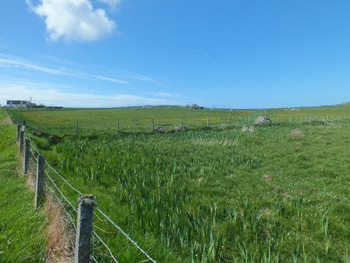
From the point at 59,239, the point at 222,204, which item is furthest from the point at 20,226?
the point at 222,204

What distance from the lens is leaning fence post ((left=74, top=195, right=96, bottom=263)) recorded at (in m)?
2.22

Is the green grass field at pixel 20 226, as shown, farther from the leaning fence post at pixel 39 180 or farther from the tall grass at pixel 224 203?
the tall grass at pixel 224 203

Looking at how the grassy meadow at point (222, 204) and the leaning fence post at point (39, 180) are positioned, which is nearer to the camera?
the grassy meadow at point (222, 204)

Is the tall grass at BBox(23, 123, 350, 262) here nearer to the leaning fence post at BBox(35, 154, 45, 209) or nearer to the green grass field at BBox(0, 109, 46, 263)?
the leaning fence post at BBox(35, 154, 45, 209)

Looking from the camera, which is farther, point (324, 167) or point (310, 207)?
point (324, 167)

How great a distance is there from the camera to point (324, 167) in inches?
341

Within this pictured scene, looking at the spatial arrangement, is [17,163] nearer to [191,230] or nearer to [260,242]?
[191,230]

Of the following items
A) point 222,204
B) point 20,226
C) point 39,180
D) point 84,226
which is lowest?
point 222,204

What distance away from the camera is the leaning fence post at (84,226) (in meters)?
2.22

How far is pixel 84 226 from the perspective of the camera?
2.26m

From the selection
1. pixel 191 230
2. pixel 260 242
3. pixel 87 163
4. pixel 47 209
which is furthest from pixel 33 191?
pixel 260 242

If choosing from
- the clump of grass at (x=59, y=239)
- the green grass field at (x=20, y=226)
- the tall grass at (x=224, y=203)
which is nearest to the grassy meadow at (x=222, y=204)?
the tall grass at (x=224, y=203)

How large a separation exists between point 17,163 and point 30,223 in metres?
5.04

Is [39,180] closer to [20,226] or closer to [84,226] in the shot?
[20,226]
